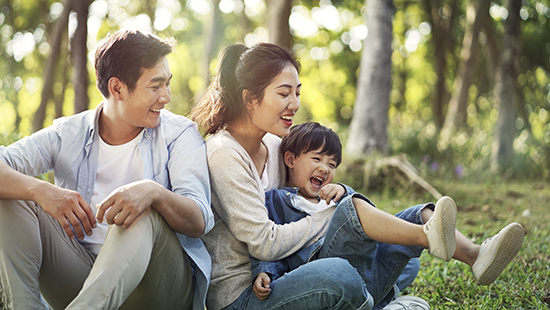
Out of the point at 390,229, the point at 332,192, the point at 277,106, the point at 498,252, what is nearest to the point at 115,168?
the point at 277,106

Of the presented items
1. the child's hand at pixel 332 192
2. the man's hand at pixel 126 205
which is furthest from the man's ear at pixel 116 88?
the child's hand at pixel 332 192

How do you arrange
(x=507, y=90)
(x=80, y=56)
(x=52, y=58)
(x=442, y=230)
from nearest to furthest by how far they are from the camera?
(x=442, y=230)
(x=80, y=56)
(x=52, y=58)
(x=507, y=90)

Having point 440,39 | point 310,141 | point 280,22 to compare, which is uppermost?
point 440,39

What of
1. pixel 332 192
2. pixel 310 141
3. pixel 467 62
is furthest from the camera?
pixel 467 62

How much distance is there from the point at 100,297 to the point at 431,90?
27.5m

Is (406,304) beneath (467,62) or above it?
beneath

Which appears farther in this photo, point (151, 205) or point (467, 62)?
point (467, 62)

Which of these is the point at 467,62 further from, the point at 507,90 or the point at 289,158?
the point at 289,158

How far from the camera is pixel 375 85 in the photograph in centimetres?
872

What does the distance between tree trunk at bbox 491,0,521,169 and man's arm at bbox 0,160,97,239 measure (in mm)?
9438

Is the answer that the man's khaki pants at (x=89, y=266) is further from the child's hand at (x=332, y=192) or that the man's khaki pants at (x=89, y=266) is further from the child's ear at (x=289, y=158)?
the child's ear at (x=289, y=158)

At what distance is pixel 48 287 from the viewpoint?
271 centimetres

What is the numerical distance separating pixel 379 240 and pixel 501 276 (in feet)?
5.93

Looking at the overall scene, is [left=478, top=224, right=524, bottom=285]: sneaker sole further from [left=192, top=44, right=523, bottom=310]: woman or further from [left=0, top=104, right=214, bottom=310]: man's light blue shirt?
[left=0, top=104, right=214, bottom=310]: man's light blue shirt
